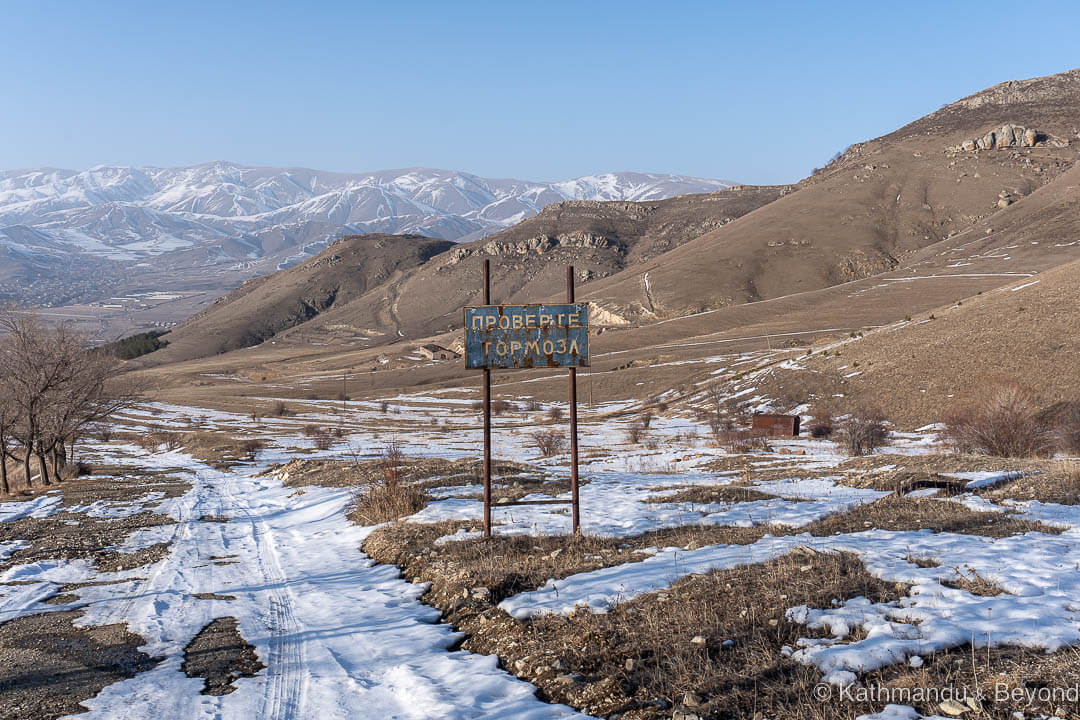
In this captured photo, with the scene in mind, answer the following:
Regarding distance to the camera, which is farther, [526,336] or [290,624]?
[526,336]

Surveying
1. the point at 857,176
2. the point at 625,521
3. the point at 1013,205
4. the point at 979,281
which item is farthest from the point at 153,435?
the point at 857,176

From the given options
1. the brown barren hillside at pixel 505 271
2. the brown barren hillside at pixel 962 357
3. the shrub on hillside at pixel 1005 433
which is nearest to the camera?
the shrub on hillside at pixel 1005 433

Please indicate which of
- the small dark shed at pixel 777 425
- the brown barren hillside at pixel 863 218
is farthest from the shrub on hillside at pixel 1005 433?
the brown barren hillside at pixel 863 218

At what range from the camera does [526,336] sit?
11602 millimetres

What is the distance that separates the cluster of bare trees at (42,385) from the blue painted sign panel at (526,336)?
20625 millimetres

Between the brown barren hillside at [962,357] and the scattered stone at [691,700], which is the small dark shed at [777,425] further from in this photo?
the scattered stone at [691,700]

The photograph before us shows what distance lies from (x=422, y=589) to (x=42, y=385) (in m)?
21.9

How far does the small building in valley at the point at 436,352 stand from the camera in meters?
112

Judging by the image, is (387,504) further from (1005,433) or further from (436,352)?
(436,352)

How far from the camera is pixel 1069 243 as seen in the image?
87.1 metres

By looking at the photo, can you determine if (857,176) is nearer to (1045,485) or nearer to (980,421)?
(980,421)

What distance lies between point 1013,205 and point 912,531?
126 metres

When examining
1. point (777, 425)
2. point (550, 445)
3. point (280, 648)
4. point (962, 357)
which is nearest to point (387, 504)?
point (280, 648)

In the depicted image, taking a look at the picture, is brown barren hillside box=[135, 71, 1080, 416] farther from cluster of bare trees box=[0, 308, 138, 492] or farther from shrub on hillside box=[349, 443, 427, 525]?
cluster of bare trees box=[0, 308, 138, 492]
